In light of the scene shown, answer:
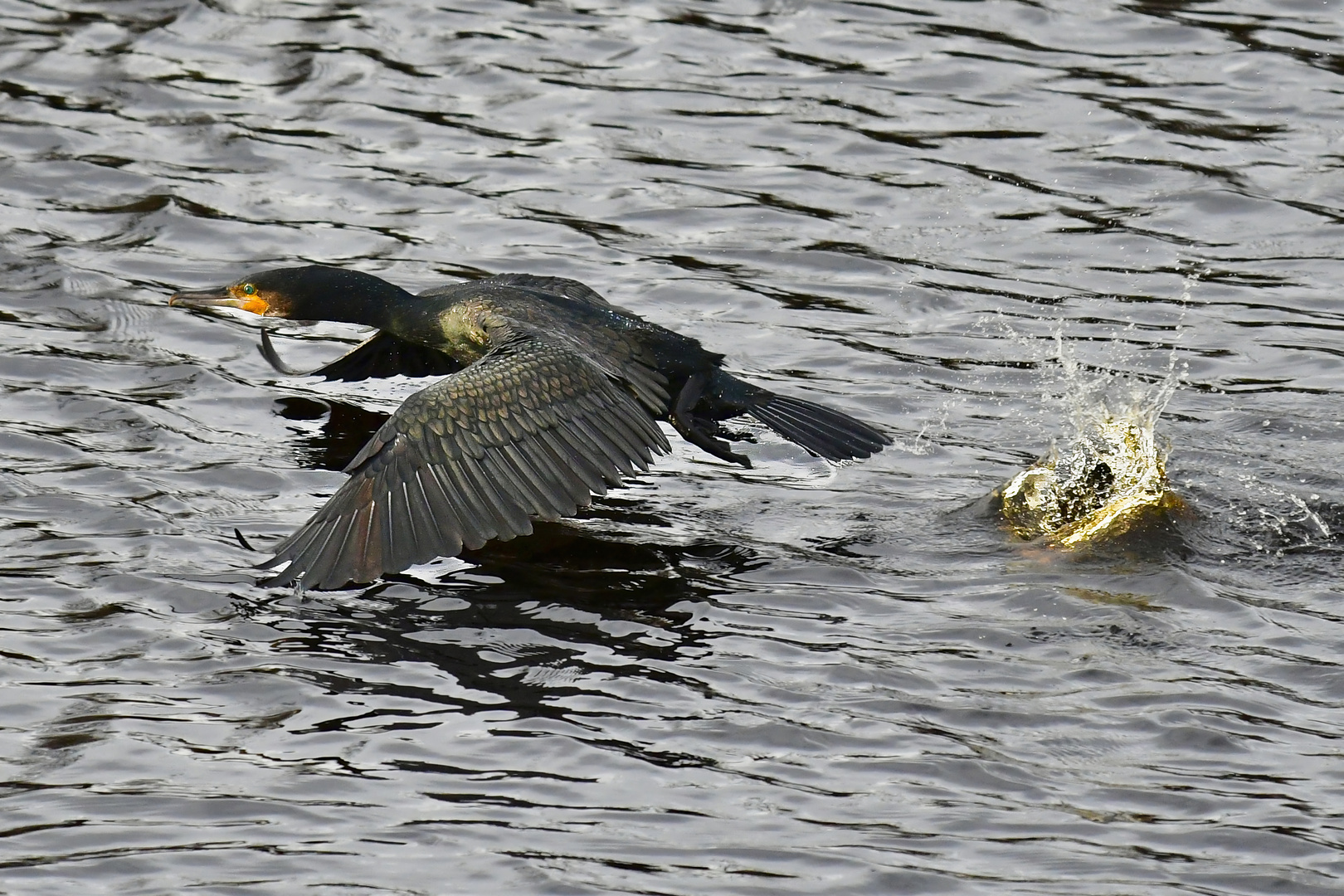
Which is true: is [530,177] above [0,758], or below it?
above

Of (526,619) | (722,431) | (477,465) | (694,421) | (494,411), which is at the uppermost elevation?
(494,411)

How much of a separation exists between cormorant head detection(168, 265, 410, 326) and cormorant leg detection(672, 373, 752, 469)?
1.25m

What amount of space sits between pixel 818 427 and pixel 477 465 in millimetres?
1462

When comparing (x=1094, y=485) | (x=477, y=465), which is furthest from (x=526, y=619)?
(x=1094, y=485)

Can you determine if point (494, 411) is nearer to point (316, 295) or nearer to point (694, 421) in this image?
point (694, 421)

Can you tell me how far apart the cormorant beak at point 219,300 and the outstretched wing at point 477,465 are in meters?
1.36

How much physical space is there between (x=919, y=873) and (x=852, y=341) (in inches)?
169

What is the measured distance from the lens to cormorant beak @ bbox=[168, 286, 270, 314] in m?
7.82

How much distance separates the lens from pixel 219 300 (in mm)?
7859

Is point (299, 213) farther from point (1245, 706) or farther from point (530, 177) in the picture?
point (1245, 706)

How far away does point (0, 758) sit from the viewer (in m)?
5.34

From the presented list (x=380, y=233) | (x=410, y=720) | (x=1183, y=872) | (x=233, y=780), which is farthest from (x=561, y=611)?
(x=380, y=233)

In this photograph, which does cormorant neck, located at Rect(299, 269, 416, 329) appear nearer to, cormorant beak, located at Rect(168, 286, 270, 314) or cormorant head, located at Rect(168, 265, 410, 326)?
cormorant head, located at Rect(168, 265, 410, 326)

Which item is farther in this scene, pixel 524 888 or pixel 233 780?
pixel 233 780
